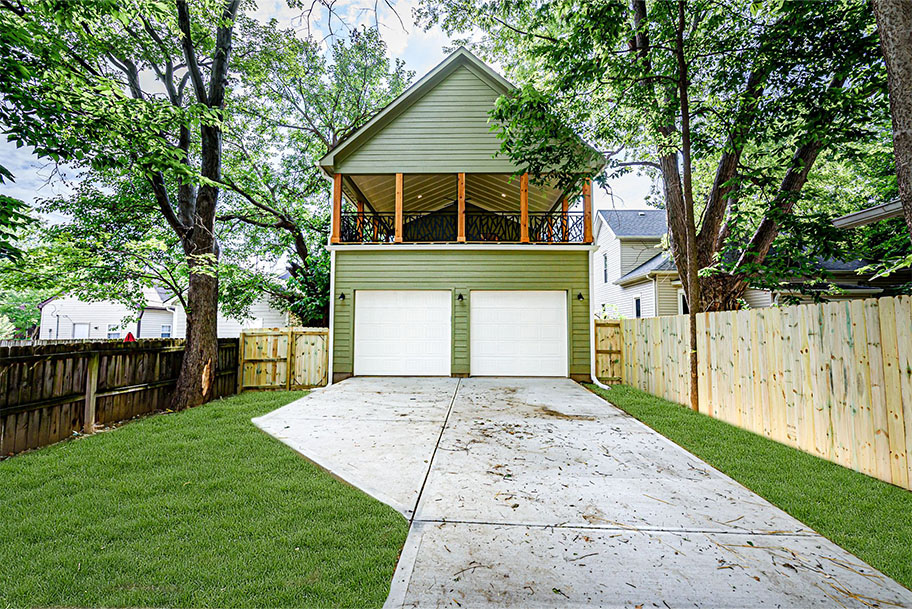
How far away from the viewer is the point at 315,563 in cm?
212

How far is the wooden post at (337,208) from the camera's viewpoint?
9094 mm

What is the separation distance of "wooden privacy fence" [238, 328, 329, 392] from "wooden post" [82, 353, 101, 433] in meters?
3.33

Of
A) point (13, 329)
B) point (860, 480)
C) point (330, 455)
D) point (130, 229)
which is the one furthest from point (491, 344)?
point (13, 329)

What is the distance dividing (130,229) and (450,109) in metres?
8.85

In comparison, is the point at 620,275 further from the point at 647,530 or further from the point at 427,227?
the point at 647,530

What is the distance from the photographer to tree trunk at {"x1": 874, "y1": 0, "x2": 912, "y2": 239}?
2771 millimetres

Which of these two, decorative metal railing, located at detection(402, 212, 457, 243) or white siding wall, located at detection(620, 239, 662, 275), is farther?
white siding wall, located at detection(620, 239, 662, 275)

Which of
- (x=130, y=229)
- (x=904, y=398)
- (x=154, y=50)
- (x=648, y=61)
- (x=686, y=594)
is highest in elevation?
(x=154, y=50)

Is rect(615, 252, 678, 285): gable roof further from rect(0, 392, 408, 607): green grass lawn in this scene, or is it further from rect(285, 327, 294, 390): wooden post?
rect(0, 392, 408, 607): green grass lawn

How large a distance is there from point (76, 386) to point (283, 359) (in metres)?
3.87

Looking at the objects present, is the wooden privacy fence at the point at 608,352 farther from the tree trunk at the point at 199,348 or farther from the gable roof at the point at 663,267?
the tree trunk at the point at 199,348

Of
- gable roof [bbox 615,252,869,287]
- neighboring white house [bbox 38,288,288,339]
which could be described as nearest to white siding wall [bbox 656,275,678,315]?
gable roof [bbox 615,252,869,287]

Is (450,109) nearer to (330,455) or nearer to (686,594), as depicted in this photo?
(330,455)

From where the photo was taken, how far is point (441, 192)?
1155cm
